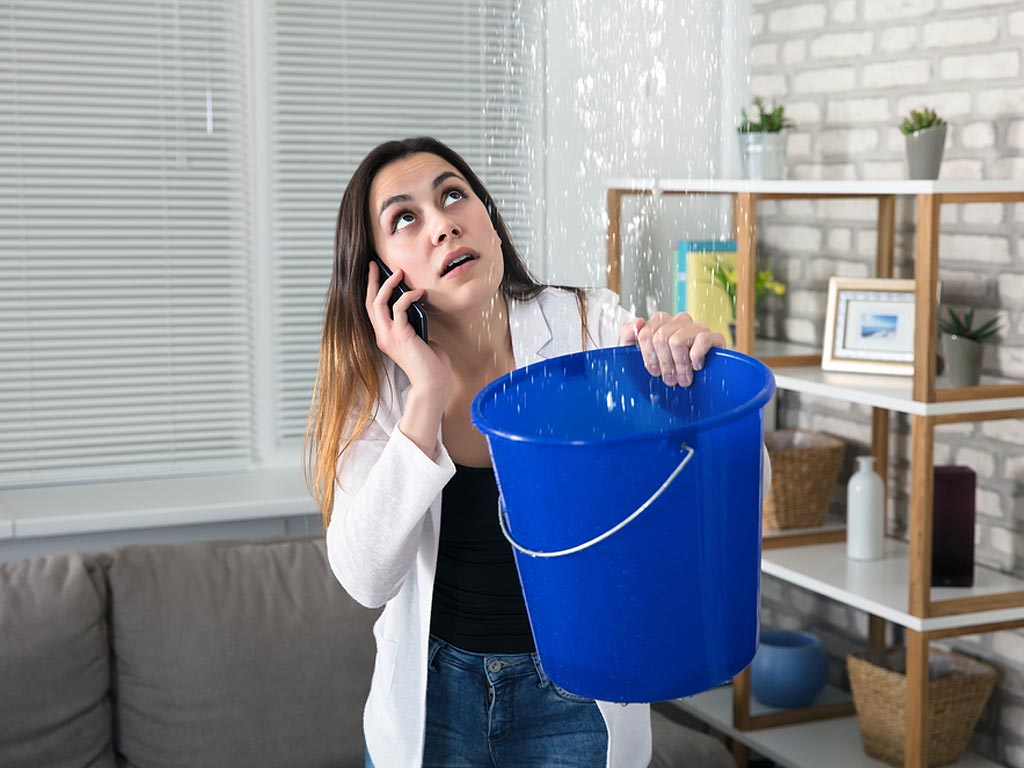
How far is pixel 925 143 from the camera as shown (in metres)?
2.38

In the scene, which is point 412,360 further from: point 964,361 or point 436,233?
point 964,361

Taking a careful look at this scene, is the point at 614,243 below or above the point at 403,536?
above

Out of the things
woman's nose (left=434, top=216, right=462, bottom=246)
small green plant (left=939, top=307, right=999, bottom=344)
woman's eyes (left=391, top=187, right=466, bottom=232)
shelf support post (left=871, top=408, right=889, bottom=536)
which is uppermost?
woman's eyes (left=391, top=187, right=466, bottom=232)

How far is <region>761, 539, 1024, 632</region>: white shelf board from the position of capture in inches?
89.6

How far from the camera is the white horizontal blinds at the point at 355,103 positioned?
9.74ft

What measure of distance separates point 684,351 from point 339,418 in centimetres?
48

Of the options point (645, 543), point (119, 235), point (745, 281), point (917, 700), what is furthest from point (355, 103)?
point (645, 543)

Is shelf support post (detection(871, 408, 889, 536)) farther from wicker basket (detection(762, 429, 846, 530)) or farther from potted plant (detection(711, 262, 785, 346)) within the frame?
potted plant (detection(711, 262, 785, 346))

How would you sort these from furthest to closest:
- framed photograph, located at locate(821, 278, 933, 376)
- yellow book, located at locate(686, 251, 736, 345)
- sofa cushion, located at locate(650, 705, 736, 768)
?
1. yellow book, located at locate(686, 251, 736, 345)
2. framed photograph, located at locate(821, 278, 933, 376)
3. sofa cushion, located at locate(650, 705, 736, 768)

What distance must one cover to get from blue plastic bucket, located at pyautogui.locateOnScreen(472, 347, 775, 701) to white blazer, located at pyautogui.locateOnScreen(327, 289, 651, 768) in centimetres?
18

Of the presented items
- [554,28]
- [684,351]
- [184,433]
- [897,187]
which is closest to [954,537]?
[897,187]

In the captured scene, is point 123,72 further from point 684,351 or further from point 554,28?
point 684,351

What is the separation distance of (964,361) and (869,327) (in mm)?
312

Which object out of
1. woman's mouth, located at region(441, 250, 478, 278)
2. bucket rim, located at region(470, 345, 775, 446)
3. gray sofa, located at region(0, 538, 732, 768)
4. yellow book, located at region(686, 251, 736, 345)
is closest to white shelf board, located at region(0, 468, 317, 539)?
gray sofa, located at region(0, 538, 732, 768)
